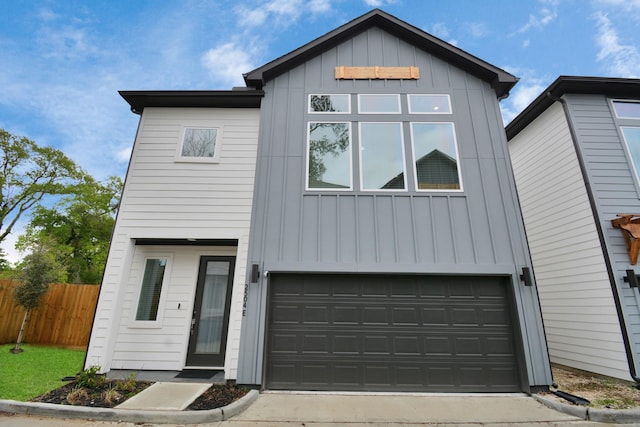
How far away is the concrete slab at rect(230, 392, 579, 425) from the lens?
12.4 feet

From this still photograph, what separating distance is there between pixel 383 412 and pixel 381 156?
4.93 m

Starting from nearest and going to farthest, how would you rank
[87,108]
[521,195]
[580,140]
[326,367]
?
[326,367], [580,140], [521,195], [87,108]

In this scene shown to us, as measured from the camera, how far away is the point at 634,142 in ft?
20.6

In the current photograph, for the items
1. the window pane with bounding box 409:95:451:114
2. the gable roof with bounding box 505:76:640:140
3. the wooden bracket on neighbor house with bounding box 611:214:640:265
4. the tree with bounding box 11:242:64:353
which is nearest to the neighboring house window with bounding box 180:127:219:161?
Result: the window pane with bounding box 409:95:451:114

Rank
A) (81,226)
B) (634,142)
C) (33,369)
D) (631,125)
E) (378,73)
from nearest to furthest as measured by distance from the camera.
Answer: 1. (33,369)
2. (634,142)
3. (631,125)
4. (378,73)
5. (81,226)

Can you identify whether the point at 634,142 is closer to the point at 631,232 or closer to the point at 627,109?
the point at 627,109

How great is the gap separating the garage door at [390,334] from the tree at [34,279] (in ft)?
23.7

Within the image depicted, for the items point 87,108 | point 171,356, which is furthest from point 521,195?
point 87,108

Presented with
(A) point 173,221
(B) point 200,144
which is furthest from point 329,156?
(A) point 173,221

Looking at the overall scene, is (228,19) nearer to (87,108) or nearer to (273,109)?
(273,109)

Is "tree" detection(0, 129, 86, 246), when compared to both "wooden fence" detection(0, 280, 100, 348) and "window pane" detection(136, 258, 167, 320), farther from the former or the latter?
"window pane" detection(136, 258, 167, 320)

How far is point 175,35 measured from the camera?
1045 centimetres

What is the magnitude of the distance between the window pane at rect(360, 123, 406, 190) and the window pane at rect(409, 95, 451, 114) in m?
0.69

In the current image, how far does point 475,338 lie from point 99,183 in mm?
29192
